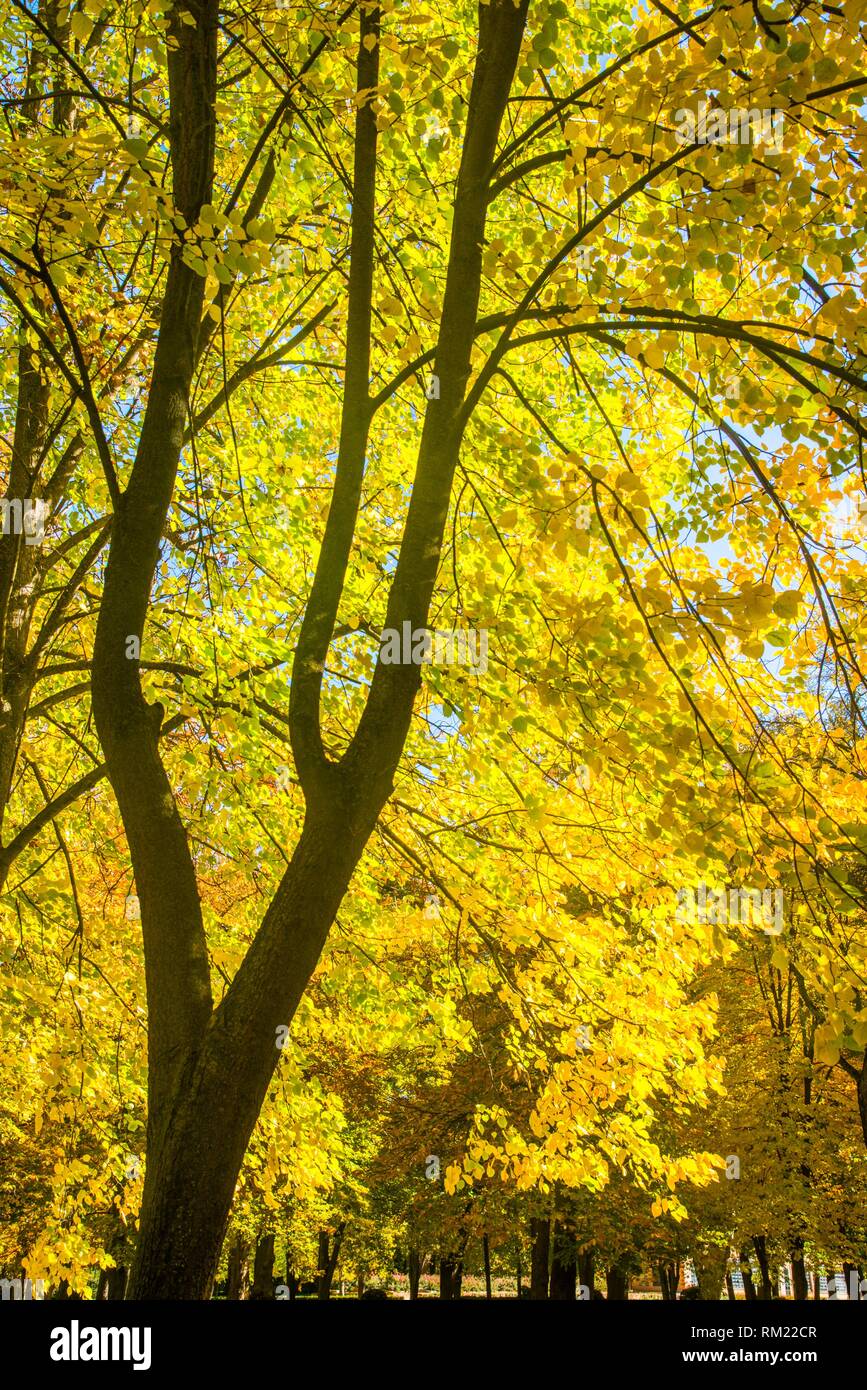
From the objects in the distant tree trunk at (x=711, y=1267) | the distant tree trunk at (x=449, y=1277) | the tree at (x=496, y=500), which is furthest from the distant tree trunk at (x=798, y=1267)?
the tree at (x=496, y=500)

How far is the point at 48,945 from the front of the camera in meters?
10.1

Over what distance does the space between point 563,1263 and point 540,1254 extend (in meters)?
0.73

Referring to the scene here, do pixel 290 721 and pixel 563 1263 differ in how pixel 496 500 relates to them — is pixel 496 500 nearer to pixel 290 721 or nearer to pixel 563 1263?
pixel 290 721

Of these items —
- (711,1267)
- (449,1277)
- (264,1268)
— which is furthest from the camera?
(449,1277)

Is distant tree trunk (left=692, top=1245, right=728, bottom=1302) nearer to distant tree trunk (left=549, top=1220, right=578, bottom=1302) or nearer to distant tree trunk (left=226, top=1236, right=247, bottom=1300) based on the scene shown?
distant tree trunk (left=549, top=1220, right=578, bottom=1302)

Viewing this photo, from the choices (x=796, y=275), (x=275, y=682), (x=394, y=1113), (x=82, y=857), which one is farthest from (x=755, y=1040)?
(x=796, y=275)

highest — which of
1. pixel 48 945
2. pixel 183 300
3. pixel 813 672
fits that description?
pixel 183 300

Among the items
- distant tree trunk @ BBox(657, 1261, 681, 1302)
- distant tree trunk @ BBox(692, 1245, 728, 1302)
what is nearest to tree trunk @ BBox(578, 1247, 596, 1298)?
distant tree trunk @ BBox(692, 1245, 728, 1302)

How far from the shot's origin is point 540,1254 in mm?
18969

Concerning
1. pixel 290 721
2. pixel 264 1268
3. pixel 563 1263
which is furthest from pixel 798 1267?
pixel 290 721

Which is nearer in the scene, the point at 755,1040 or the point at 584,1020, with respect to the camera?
the point at 584,1020

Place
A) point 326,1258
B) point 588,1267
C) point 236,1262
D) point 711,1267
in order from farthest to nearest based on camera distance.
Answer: point 326,1258, point 236,1262, point 588,1267, point 711,1267
